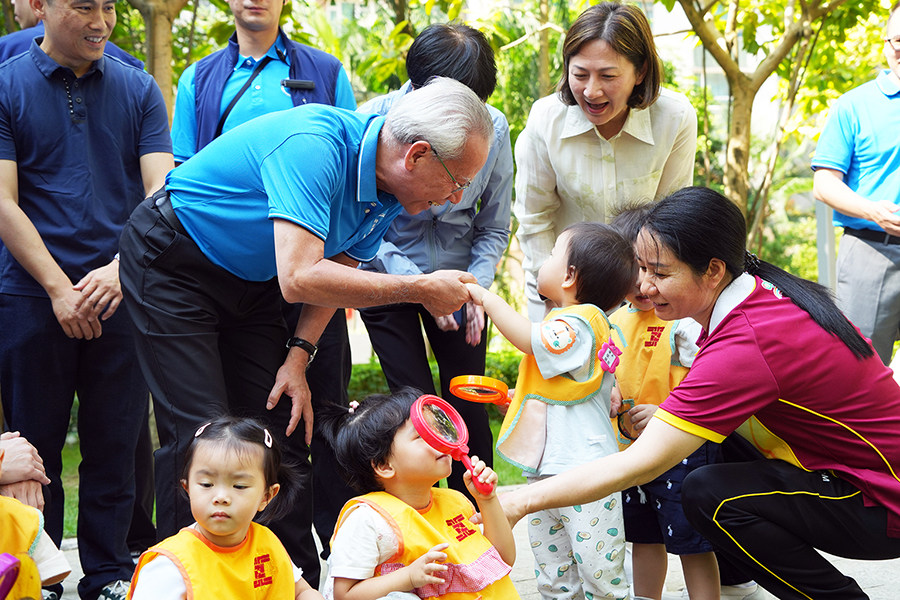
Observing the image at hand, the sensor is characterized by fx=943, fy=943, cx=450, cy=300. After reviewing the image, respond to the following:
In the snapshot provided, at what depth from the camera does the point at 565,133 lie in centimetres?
359

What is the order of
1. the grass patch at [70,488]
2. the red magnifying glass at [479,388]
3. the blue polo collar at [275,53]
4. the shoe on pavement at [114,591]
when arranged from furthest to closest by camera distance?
the grass patch at [70,488]
the blue polo collar at [275,53]
the shoe on pavement at [114,591]
the red magnifying glass at [479,388]

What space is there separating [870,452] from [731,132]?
3.92 metres

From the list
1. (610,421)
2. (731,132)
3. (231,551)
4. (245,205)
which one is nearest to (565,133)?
(610,421)

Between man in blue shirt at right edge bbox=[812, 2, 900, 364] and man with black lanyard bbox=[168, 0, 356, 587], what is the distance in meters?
2.26

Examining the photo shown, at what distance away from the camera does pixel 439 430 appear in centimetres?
247

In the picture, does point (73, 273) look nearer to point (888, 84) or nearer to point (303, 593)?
point (303, 593)

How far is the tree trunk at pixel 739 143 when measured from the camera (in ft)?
19.7

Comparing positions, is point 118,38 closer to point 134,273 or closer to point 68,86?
point 68,86

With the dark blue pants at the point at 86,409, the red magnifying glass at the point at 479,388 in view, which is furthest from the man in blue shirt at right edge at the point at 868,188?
the dark blue pants at the point at 86,409

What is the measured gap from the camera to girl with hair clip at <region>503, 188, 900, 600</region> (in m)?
2.46

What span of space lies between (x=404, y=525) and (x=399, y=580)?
169mm

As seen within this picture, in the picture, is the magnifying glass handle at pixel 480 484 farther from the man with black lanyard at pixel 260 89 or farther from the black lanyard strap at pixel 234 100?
the black lanyard strap at pixel 234 100

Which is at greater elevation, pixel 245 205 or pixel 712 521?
pixel 245 205

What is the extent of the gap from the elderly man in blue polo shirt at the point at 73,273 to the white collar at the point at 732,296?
6.32ft
